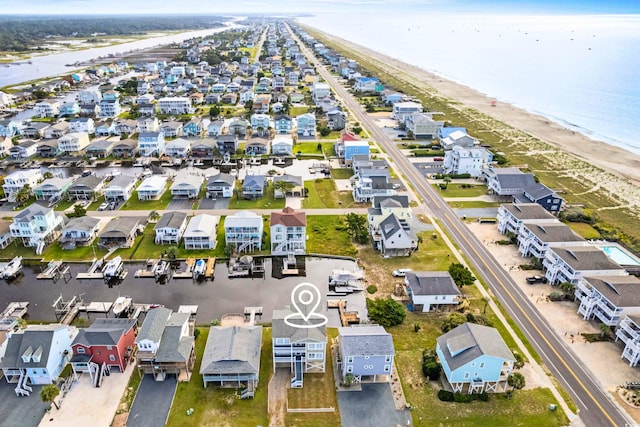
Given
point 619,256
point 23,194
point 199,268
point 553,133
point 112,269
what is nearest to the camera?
point 112,269

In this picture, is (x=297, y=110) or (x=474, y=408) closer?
(x=474, y=408)

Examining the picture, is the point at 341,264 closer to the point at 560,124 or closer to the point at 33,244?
the point at 33,244

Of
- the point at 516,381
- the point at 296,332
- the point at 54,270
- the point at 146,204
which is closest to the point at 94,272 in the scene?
the point at 54,270

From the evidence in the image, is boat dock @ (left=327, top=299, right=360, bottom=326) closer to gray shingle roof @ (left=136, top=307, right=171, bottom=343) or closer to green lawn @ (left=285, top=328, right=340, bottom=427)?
green lawn @ (left=285, top=328, right=340, bottom=427)

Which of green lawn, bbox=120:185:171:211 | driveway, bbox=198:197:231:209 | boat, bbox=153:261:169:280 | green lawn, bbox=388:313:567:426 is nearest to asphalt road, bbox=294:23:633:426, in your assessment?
green lawn, bbox=388:313:567:426

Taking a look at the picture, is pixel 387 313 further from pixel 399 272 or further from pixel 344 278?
pixel 399 272
